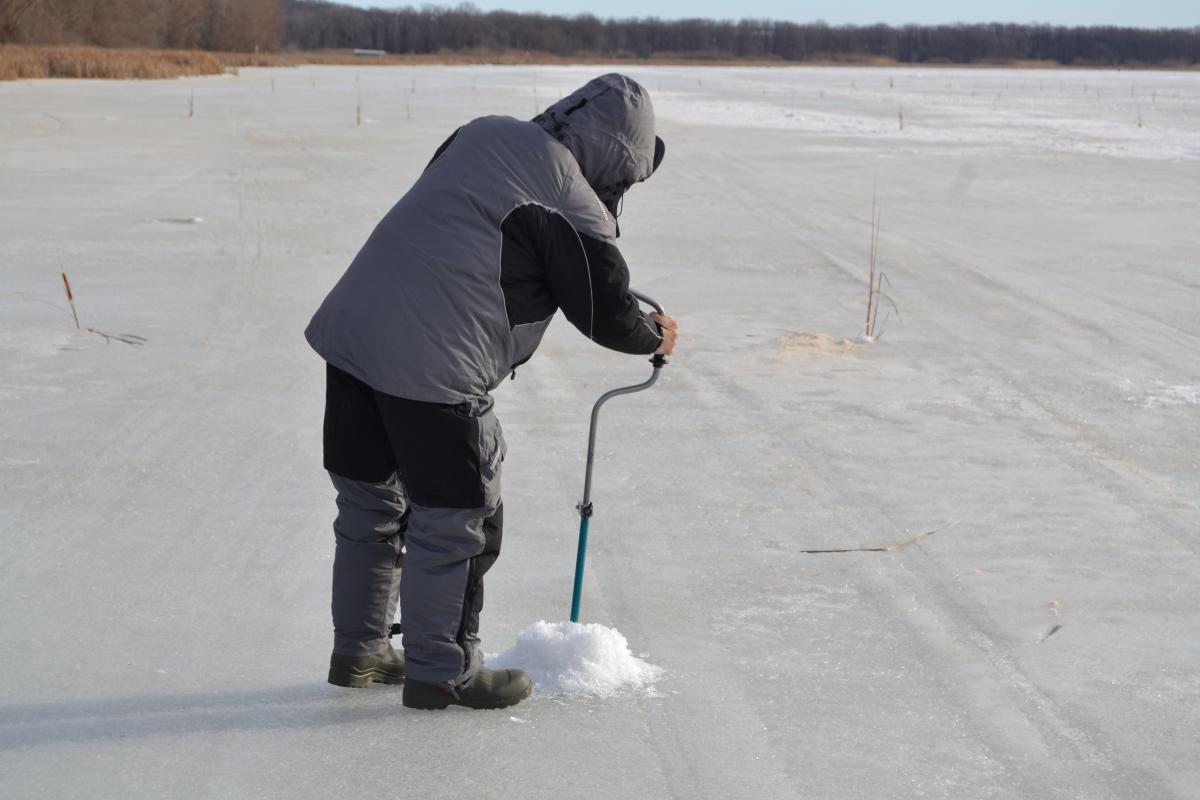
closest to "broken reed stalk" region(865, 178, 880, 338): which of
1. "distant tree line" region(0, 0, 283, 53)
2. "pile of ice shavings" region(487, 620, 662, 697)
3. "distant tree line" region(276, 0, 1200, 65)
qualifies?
"pile of ice shavings" region(487, 620, 662, 697)

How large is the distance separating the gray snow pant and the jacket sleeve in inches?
12.0

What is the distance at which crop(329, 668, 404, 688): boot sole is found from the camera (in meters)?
3.30

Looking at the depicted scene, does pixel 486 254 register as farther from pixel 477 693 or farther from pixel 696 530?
pixel 696 530

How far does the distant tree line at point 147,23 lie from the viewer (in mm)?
70250

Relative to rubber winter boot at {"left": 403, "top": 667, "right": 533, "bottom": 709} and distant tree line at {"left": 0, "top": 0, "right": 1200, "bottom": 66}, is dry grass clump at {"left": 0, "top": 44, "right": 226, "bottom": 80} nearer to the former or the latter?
rubber winter boot at {"left": 403, "top": 667, "right": 533, "bottom": 709}

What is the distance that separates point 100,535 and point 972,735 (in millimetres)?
2818

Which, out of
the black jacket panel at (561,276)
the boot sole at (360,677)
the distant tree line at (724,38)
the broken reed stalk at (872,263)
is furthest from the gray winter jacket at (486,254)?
the distant tree line at (724,38)

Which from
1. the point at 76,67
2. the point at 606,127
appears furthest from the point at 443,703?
the point at 76,67

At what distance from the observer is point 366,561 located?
3217 millimetres

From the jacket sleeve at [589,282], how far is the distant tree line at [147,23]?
7265cm

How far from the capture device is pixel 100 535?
4.37 meters

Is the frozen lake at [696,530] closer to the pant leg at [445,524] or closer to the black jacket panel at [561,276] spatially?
the pant leg at [445,524]

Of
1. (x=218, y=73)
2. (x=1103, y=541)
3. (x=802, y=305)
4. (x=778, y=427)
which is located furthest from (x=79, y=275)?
(x=218, y=73)

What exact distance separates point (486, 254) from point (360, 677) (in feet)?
3.73
